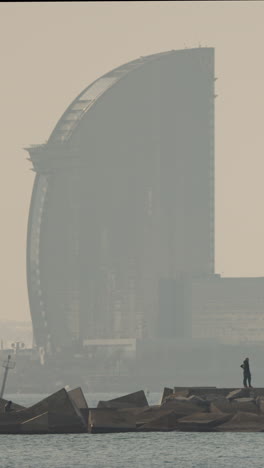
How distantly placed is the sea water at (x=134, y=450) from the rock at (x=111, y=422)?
0.45 metres

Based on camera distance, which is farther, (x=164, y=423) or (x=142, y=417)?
(x=142, y=417)

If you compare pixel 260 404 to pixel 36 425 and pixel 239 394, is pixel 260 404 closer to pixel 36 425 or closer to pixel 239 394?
pixel 239 394

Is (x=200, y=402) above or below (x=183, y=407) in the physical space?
above

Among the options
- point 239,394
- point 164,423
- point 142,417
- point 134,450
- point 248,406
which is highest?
point 239,394

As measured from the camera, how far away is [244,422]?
111 meters

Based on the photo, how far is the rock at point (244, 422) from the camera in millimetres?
111312

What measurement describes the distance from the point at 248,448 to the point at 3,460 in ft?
45.0

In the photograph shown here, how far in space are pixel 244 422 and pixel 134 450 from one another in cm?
970

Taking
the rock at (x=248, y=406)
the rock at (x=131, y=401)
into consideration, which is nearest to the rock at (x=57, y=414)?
the rock at (x=131, y=401)

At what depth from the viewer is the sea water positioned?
98.5m

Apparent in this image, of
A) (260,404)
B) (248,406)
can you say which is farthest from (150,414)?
(260,404)

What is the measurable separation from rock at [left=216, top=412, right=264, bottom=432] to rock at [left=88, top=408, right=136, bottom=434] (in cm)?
603

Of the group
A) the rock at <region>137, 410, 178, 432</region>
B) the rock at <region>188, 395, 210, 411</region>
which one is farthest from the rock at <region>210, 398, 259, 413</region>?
the rock at <region>137, 410, 178, 432</region>

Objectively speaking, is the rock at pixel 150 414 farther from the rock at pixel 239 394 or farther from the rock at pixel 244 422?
the rock at pixel 239 394
